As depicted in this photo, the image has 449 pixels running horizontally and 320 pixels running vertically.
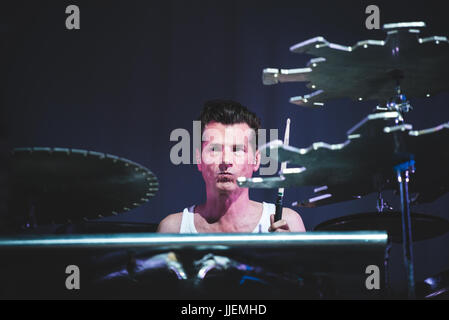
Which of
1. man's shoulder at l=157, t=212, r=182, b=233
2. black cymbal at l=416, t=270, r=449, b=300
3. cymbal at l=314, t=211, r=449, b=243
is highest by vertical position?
cymbal at l=314, t=211, r=449, b=243

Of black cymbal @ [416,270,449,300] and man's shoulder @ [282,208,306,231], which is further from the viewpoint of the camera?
man's shoulder @ [282,208,306,231]

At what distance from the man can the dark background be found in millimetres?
567

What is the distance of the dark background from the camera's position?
2.54 metres

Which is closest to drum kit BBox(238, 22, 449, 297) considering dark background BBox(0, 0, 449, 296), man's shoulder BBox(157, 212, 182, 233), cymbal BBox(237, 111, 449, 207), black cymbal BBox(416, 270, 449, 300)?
cymbal BBox(237, 111, 449, 207)

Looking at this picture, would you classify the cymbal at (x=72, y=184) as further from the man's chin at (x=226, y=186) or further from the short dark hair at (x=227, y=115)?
the short dark hair at (x=227, y=115)

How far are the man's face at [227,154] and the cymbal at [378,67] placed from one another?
30 cm

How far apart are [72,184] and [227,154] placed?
57 cm

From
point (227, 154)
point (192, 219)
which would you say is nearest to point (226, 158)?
point (227, 154)

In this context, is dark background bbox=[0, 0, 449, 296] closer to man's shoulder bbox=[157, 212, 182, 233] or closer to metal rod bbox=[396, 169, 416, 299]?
man's shoulder bbox=[157, 212, 182, 233]

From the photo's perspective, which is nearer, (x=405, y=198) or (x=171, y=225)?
(x=405, y=198)

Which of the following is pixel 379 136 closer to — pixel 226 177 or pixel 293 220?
pixel 226 177

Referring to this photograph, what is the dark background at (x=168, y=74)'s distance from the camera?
8.35 feet

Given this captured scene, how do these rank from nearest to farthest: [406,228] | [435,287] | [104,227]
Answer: [406,228] < [435,287] < [104,227]

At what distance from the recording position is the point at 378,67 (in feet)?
3.86
